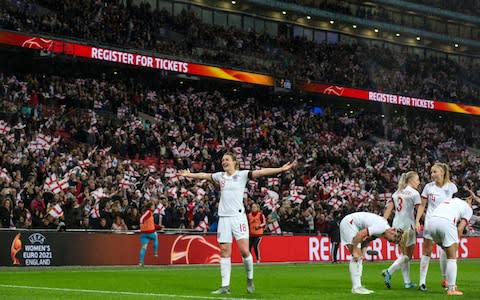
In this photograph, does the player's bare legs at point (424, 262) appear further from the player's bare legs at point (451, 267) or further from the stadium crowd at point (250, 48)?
the stadium crowd at point (250, 48)

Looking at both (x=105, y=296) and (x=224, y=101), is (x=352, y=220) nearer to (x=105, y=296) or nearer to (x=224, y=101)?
(x=105, y=296)

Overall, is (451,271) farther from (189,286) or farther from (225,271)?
(189,286)

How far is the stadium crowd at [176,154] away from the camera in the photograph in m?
29.1

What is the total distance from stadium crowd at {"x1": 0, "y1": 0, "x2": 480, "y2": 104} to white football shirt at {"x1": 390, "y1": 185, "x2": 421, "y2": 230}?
30.4 m

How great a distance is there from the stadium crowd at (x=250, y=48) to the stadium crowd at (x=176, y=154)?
2.58 metres

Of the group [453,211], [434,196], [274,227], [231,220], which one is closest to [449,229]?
[453,211]

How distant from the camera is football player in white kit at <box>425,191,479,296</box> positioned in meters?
14.9

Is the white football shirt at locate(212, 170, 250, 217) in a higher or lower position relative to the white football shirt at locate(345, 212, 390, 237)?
higher

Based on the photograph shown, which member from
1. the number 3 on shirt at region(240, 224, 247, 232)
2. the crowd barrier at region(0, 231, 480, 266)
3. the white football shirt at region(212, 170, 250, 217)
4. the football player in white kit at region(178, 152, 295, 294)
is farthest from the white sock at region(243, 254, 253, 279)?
the crowd barrier at region(0, 231, 480, 266)

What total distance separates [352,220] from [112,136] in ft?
77.0

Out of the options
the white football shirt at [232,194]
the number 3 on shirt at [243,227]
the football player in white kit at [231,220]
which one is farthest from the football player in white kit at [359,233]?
the white football shirt at [232,194]

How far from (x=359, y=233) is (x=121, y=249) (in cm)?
1338

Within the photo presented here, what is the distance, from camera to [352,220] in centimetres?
1603

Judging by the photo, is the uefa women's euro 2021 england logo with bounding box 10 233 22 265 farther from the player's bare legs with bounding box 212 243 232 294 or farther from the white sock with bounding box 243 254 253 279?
the white sock with bounding box 243 254 253 279
